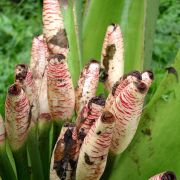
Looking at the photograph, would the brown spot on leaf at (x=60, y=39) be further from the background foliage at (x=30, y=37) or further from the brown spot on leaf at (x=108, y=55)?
Result: the background foliage at (x=30, y=37)

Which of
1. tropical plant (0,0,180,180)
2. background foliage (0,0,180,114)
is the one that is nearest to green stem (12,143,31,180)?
tropical plant (0,0,180,180)

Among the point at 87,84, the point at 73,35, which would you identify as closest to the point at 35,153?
the point at 87,84

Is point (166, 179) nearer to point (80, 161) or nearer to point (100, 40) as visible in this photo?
point (80, 161)

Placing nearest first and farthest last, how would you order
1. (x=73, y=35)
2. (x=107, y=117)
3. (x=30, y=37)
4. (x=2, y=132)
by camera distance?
(x=107, y=117) < (x=2, y=132) < (x=73, y=35) < (x=30, y=37)

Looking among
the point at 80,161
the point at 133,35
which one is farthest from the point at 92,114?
the point at 133,35

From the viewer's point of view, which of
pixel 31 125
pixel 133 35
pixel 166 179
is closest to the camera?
pixel 166 179

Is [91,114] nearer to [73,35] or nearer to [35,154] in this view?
[35,154]
